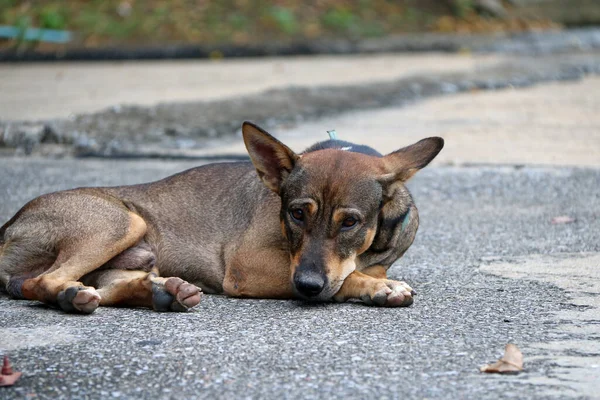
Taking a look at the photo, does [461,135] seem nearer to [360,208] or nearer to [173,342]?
[360,208]

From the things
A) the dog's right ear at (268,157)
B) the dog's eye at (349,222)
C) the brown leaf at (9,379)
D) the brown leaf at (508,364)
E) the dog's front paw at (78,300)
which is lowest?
the brown leaf at (9,379)

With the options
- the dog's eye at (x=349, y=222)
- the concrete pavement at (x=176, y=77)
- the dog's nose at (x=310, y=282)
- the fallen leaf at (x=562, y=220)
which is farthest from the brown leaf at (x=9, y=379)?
the concrete pavement at (x=176, y=77)

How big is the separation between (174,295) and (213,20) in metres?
13.1

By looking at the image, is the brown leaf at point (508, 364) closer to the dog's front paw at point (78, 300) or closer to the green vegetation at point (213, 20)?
the dog's front paw at point (78, 300)

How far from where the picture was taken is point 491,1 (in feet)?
66.1

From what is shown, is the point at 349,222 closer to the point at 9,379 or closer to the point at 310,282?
the point at 310,282

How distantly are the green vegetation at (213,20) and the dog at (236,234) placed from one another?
1136 centimetres

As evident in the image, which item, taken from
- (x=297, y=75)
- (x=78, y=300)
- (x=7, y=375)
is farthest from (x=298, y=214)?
(x=297, y=75)

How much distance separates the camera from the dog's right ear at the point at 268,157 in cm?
529

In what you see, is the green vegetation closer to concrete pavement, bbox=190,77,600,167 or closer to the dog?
concrete pavement, bbox=190,77,600,167

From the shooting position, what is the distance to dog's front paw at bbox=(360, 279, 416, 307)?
5.08 metres

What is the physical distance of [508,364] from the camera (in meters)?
4.04

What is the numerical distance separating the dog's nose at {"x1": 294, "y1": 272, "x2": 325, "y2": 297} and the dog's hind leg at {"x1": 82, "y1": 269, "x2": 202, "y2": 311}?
1.71 ft

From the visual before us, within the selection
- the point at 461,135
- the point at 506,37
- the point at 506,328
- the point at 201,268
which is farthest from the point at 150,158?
the point at 506,37
